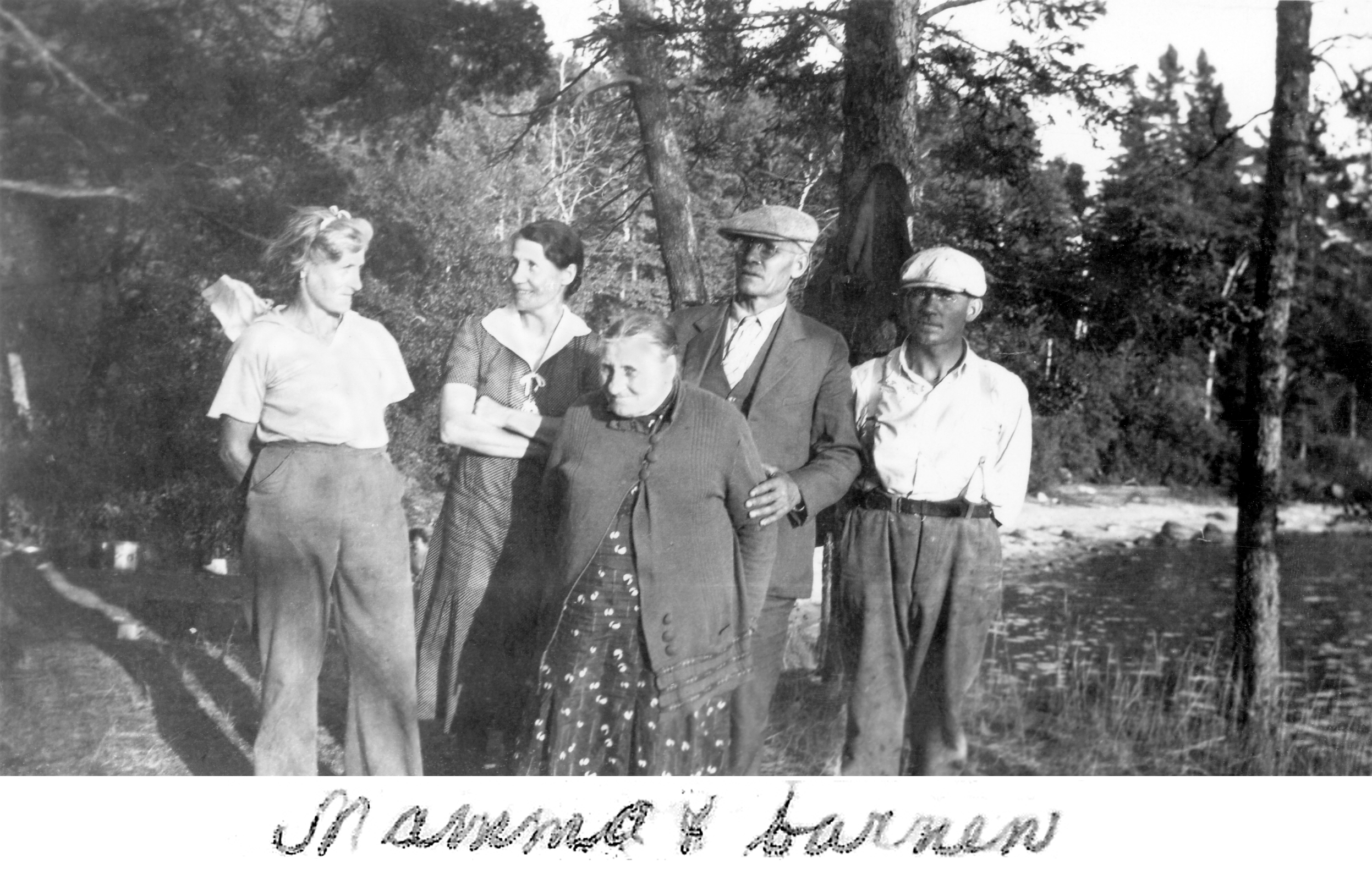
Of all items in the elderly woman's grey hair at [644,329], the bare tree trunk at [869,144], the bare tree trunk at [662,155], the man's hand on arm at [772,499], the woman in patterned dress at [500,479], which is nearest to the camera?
the elderly woman's grey hair at [644,329]

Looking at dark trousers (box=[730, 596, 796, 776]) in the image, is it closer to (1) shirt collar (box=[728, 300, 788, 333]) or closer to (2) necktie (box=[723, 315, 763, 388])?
(2) necktie (box=[723, 315, 763, 388])

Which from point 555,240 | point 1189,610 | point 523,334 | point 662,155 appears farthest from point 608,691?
point 1189,610

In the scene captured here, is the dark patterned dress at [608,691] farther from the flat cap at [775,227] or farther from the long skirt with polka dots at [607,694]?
the flat cap at [775,227]

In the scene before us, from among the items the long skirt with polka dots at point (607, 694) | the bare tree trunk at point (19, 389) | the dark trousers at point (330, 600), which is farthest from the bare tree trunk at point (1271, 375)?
the bare tree trunk at point (19, 389)

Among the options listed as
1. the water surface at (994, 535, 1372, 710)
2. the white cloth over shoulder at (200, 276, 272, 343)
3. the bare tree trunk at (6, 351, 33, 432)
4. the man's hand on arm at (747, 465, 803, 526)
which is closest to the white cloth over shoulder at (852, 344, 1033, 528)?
the man's hand on arm at (747, 465, 803, 526)

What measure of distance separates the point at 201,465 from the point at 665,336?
2.23 metres

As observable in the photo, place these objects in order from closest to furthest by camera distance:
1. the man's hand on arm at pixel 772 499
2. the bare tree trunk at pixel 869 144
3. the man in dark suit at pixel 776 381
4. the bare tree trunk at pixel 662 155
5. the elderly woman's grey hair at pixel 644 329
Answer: the elderly woman's grey hair at pixel 644 329, the man's hand on arm at pixel 772 499, the man in dark suit at pixel 776 381, the bare tree trunk at pixel 869 144, the bare tree trunk at pixel 662 155

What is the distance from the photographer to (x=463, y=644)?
12.8 ft

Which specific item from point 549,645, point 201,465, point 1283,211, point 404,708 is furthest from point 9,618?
point 1283,211

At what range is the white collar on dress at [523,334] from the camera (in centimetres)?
387

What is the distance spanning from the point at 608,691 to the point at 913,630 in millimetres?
1063

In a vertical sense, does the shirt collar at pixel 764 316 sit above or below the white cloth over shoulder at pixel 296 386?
above

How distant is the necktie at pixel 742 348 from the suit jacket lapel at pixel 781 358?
0.05 meters

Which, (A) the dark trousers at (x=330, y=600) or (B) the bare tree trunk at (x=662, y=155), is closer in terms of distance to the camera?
(A) the dark trousers at (x=330, y=600)
